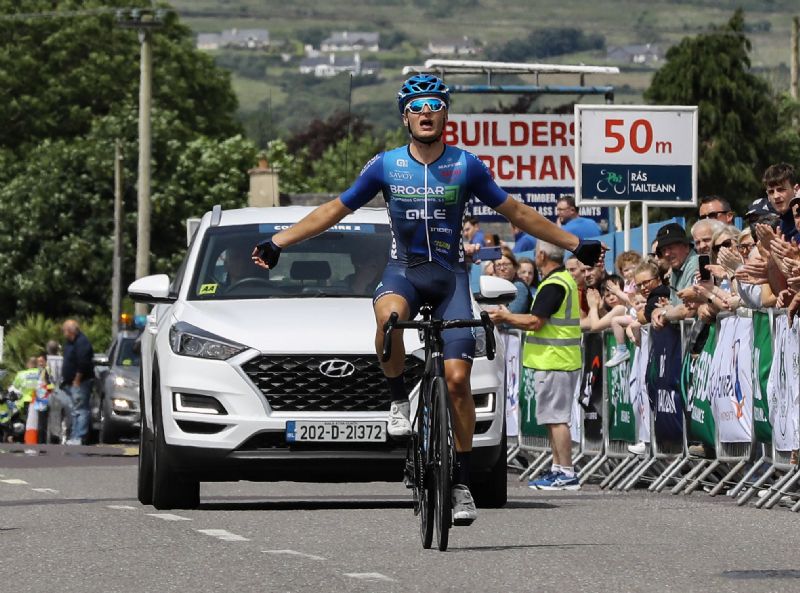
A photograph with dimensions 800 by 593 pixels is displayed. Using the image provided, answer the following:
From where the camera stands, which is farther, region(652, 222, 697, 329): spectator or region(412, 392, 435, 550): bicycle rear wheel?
region(652, 222, 697, 329): spectator

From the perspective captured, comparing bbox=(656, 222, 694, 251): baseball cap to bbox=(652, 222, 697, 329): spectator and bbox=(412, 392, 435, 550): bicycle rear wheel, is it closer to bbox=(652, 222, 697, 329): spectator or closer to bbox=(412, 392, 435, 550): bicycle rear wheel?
bbox=(652, 222, 697, 329): spectator

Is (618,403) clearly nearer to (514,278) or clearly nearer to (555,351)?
(555,351)

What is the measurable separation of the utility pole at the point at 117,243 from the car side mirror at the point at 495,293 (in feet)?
149

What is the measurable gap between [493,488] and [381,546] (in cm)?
300

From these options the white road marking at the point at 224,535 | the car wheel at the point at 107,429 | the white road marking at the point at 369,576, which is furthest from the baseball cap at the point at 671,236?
the car wheel at the point at 107,429

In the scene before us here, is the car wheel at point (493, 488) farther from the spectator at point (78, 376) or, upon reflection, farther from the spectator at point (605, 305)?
the spectator at point (78, 376)

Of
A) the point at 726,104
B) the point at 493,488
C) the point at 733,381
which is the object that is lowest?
the point at 493,488

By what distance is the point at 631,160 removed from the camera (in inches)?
997

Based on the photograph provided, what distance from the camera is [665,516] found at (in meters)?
13.9

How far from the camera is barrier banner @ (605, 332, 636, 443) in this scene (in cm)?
1820

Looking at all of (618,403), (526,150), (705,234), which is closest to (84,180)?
(526,150)

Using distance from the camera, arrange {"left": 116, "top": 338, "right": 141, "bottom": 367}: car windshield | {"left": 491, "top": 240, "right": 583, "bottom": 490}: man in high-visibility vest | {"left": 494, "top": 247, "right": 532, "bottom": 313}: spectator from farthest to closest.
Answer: {"left": 116, "top": 338, "right": 141, "bottom": 367}: car windshield, {"left": 494, "top": 247, "right": 532, "bottom": 313}: spectator, {"left": 491, "top": 240, "right": 583, "bottom": 490}: man in high-visibility vest

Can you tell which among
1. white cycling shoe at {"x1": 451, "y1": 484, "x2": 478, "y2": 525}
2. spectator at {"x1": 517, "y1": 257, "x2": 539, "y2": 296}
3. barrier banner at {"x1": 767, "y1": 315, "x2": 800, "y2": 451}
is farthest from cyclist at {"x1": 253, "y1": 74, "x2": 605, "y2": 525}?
spectator at {"x1": 517, "y1": 257, "x2": 539, "y2": 296}

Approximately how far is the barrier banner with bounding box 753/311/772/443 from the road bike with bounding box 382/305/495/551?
4.55 metres
